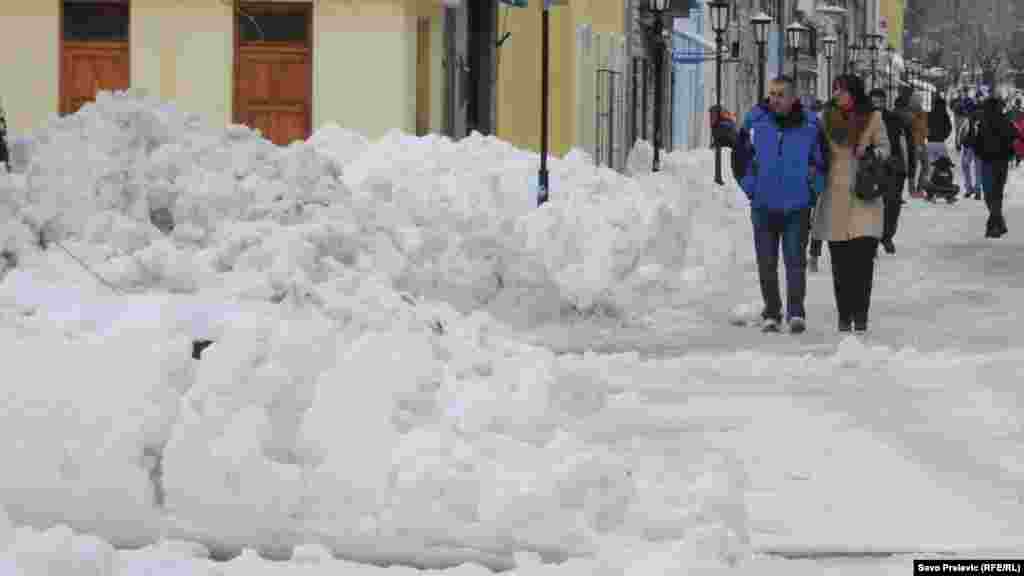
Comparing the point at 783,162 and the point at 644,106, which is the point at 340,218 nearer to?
the point at 783,162

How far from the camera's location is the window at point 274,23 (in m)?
27.9

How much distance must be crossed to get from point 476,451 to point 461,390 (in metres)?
0.96

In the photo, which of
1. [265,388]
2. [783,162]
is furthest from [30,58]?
[265,388]

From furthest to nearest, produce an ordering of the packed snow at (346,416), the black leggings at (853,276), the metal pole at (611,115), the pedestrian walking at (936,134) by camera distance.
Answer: the metal pole at (611,115)
the pedestrian walking at (936,134)
the black leggings at (853,276)
the packed snow at (346,416)

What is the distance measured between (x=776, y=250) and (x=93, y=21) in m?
13.4

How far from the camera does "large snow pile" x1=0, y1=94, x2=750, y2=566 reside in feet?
24.9

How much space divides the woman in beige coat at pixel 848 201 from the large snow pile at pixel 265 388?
435cm

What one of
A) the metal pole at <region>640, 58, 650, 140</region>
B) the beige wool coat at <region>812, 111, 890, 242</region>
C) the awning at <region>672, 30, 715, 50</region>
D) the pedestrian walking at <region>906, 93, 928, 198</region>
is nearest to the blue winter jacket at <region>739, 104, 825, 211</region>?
the beige wool coat at <region>812, 111, 890, 242</region>

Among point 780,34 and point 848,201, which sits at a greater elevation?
point 780,34

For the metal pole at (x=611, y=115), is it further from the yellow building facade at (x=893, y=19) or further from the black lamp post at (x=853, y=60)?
the yellow building facade at (x=893, y=19)

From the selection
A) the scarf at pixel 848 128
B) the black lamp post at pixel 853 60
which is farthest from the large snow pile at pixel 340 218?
the black lamp post at pixel 853 60

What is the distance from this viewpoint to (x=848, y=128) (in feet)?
53.8

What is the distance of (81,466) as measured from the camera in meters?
7.84

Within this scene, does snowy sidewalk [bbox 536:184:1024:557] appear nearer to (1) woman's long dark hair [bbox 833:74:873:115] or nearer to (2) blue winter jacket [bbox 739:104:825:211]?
(2) blue winter jacket [bbox 739:104:825:211]
